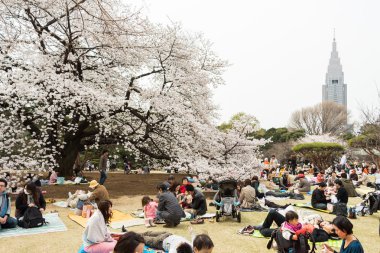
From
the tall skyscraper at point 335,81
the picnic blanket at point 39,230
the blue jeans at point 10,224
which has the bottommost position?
the picnic blanket at point 39,230

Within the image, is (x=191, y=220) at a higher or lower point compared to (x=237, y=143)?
lower

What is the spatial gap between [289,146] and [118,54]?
30.1 metres

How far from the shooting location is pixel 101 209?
5293 mm

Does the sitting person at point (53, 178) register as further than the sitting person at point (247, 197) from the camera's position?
Yes

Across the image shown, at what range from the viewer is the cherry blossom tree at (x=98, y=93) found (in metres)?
13.0

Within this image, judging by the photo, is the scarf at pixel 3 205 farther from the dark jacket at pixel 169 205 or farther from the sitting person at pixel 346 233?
the sitting person at pixel 346 233

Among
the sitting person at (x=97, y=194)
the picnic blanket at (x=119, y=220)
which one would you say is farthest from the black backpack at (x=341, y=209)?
the sitting person at (x=97, y=194)

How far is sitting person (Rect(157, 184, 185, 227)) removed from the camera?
8.05m

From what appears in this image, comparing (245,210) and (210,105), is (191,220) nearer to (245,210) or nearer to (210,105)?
(245,210)

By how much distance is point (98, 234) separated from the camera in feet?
17.3

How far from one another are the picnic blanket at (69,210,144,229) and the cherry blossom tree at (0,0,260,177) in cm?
515

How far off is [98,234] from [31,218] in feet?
11.1

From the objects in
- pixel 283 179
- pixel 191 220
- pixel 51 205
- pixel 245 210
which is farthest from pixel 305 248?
pixel 283 179

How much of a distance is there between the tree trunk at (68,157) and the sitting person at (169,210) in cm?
904
